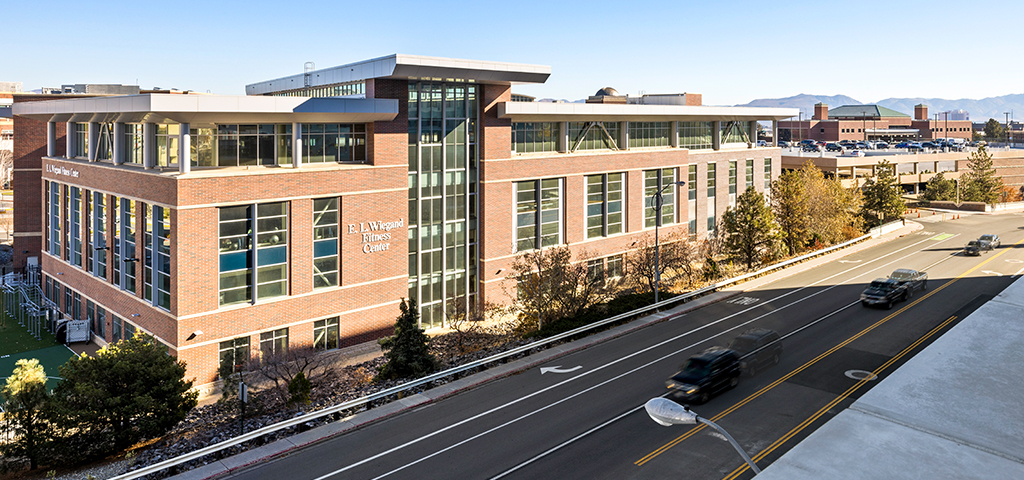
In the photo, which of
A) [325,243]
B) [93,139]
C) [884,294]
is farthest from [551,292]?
[93,139]

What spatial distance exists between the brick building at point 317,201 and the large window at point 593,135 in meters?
0.13

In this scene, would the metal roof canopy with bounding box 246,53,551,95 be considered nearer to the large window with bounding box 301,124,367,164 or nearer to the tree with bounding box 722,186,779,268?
the large window with bounding box 301,124,367,164

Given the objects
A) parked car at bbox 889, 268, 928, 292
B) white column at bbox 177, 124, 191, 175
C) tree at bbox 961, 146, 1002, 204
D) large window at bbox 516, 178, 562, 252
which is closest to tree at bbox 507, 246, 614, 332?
large window at bbox 516, 178, 562, 252

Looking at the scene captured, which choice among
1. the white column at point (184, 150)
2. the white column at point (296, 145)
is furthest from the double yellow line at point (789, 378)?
the white column at point (184, 150)

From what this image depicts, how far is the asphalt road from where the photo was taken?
A: 2312cm

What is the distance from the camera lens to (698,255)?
→ 201 ft

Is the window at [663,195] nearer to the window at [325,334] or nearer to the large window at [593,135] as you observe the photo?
the large window at [593,135]

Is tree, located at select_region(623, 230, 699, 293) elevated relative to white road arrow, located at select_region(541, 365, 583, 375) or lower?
elevated

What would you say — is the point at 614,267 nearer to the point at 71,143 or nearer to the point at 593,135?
the point at 593,135

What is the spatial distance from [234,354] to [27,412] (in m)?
10.9

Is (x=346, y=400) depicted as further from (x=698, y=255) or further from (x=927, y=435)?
(x=698, y=255)

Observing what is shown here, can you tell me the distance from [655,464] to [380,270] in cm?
2227

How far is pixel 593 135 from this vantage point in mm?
54969

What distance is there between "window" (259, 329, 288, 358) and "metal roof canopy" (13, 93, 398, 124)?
10.8 m
